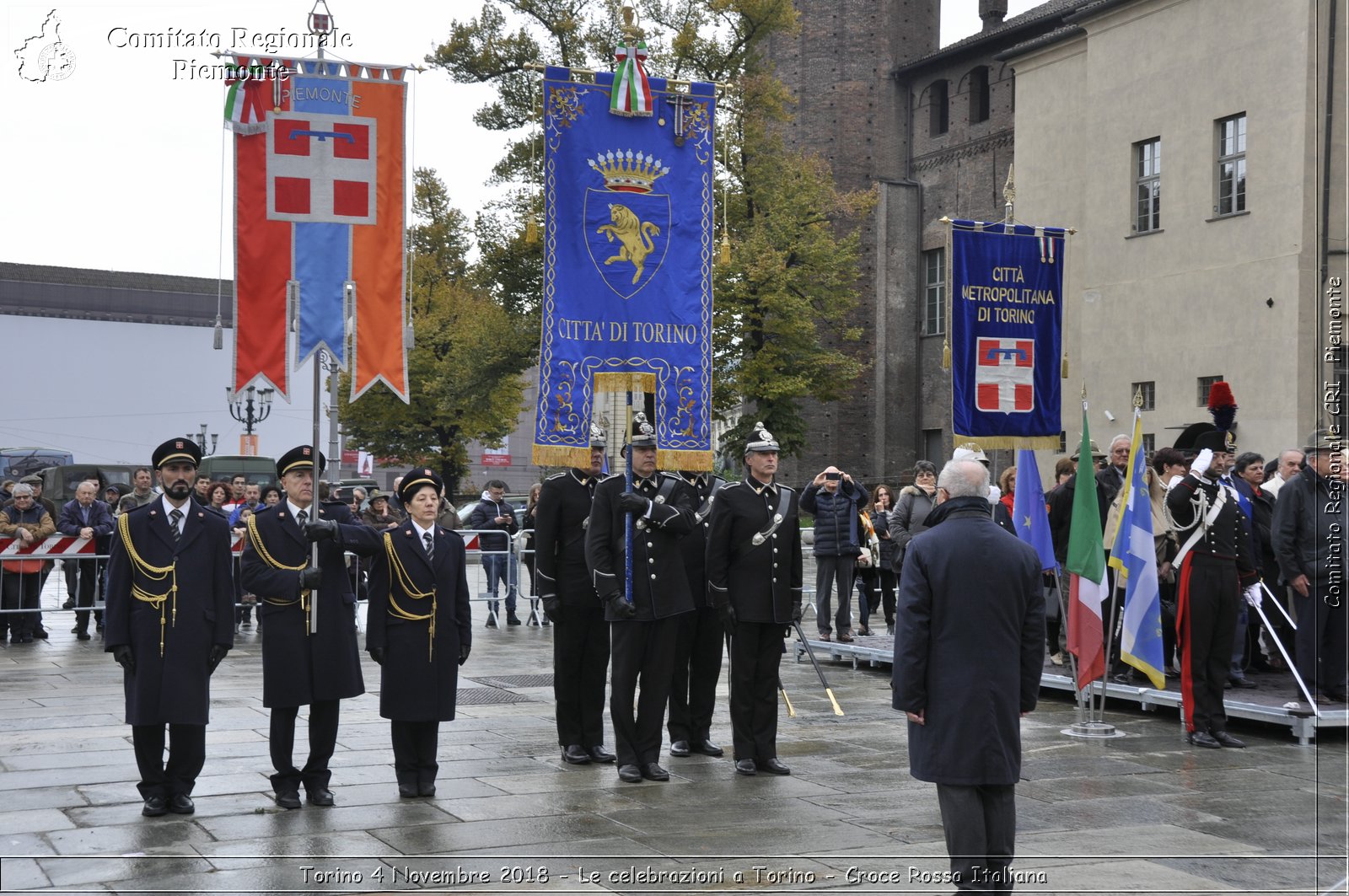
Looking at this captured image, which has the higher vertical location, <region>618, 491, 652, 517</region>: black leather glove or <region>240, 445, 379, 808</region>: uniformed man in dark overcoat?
<region>618, 491, 652, 517</region>: black leather glove

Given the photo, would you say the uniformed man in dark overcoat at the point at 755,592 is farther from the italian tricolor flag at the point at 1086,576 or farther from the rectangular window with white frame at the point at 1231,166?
the rectangular window with white frame at the point at 1231,166

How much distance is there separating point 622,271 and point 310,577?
397 centimetres

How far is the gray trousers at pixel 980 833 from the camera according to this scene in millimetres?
5590

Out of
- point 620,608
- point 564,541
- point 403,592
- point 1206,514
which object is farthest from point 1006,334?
point 403,592

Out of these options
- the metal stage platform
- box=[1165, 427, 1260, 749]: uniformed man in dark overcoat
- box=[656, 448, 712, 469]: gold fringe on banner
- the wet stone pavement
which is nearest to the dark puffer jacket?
the metal stage platform

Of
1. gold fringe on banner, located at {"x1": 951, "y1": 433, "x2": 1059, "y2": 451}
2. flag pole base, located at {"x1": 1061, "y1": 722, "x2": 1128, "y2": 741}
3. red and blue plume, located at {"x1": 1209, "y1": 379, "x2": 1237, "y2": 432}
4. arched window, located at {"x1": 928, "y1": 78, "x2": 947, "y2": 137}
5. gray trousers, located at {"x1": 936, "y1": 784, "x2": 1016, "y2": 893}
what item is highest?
arched window, located at {"x1": 928, "y1": 78, "x2": 947, "y2": 137}

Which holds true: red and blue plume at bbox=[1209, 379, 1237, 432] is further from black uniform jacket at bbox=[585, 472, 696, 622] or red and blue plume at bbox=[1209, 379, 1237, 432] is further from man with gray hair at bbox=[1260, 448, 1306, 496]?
black uniform jacket at bbox=[585, 472, 696, 622]

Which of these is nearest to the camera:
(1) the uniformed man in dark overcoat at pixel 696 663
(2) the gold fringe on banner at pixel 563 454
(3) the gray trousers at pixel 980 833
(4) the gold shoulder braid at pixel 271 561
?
(3) the gray trousers at pixel 980 833

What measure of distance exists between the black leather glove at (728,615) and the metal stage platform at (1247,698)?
1150 mm

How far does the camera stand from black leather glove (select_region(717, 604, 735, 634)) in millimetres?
8961

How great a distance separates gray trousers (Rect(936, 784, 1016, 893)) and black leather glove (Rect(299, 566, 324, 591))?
3.70 m

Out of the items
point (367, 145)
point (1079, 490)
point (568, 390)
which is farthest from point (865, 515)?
point (367, 145)

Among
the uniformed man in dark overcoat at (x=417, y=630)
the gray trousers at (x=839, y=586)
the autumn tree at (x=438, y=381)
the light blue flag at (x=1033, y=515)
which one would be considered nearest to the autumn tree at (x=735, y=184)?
the autumn tree at (x=438, y=381)

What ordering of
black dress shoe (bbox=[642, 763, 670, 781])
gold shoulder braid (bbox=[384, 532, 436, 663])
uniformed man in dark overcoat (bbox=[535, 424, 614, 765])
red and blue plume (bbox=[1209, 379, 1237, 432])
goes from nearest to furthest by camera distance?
1. gold shoulder braid (bbox=[384, 532, 436, 663])
2. black dress shoe (bbox=[642, 763, 670, 781])
3. uniformed man in dark overcoat (bbox=[535, 424, 614, 765])
4. red and blue plume (bbox=[1209, 379, 1237, 432])
